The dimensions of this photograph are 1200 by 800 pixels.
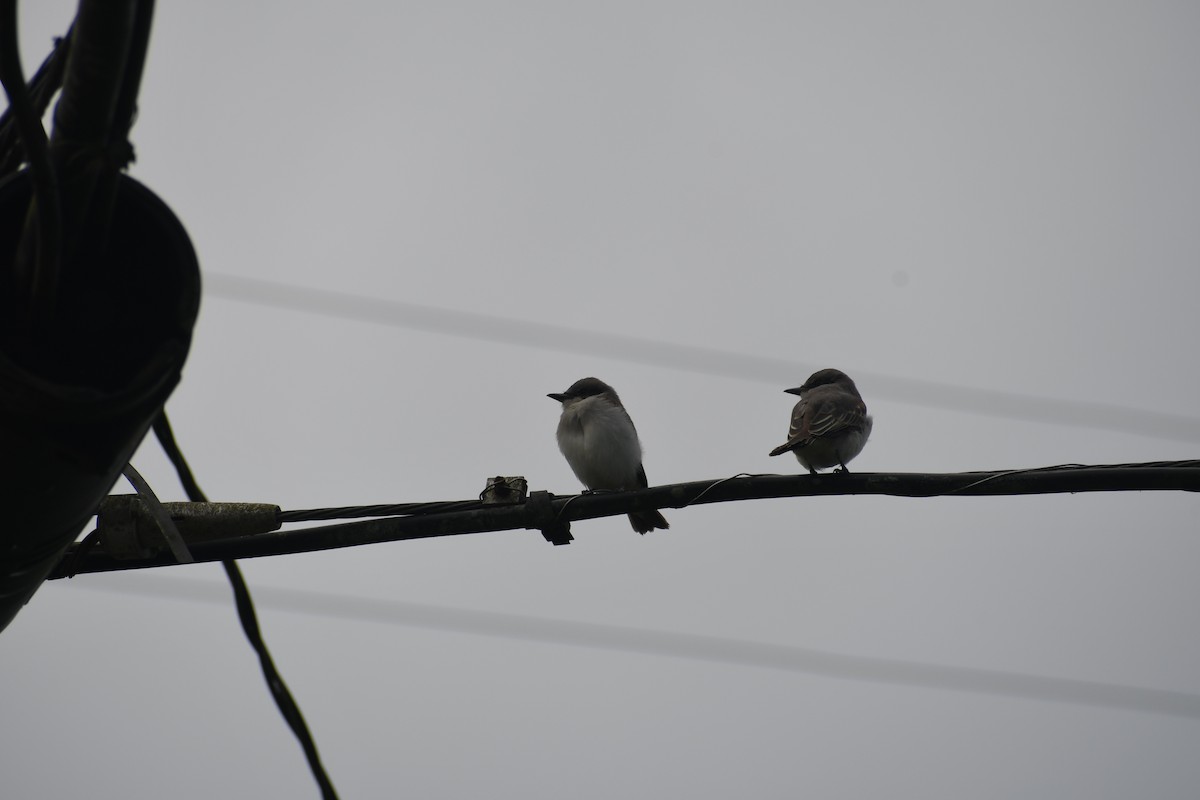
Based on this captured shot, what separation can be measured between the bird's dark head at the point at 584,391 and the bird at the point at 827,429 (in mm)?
2143

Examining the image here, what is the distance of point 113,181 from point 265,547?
2.40 metres

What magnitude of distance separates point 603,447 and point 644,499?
4.02 meters

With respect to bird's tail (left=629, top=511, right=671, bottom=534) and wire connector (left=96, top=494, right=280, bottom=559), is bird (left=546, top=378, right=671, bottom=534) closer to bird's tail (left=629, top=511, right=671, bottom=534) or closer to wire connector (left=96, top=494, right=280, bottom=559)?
bird's tail (left=629, top=511, right=671, bottom=534)

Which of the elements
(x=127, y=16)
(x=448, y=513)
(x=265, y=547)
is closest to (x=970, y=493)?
(x=448, y=513)

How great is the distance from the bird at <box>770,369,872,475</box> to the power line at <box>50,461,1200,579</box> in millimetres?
2431

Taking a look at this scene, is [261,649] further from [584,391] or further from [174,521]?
[584,391]

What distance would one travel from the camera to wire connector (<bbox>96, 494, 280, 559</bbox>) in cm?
426

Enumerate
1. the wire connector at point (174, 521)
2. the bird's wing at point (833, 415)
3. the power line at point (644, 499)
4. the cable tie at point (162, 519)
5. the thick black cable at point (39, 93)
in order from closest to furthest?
the thick black cable at point (39, 93) → the cable tie at point (162, 519) → the wire connector at point (174, 521) → the power line at point (644, 499) → the bird's wing at point (833, 415)

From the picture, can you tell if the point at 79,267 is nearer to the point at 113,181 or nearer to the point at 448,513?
the point at 113,181

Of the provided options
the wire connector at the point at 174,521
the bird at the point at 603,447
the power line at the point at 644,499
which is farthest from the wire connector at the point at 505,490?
the bird at the point at 603,447

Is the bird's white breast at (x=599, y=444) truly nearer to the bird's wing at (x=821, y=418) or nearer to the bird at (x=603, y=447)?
the bird at (x=603, y=447)

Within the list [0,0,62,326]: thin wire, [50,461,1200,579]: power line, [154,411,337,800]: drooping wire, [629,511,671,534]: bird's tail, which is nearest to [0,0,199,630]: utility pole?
[0,0,62,326]: thin wire

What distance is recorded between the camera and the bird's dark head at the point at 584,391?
9906mm

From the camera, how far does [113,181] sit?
2385mm
